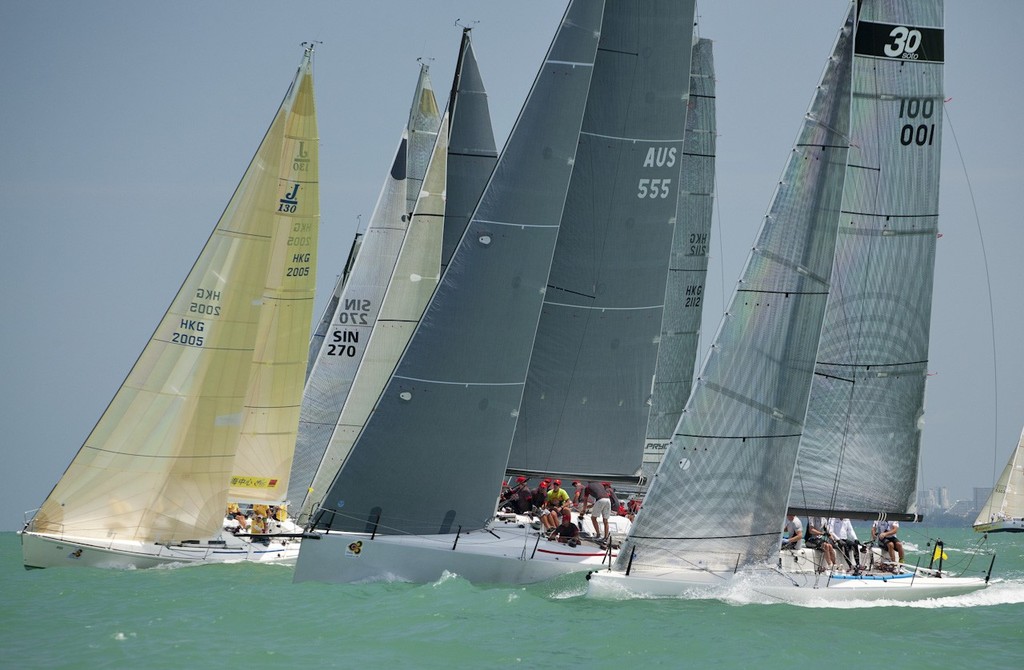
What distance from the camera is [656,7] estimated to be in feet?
68.2

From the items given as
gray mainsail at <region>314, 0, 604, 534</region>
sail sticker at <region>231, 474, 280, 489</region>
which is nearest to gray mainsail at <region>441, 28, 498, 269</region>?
gray mainsail at <region>314, 0, 604, 534</region>

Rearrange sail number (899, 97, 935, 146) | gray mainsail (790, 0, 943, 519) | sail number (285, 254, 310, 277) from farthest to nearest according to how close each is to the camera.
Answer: sail number (285, 254, 310, 277), sail number (899, 97, 935, 146), gray mainsail (790, 0, 943, 519)

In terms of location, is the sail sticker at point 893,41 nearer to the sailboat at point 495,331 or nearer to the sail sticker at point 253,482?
the sailboat at point 495,331

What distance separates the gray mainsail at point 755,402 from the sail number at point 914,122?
1.26 m

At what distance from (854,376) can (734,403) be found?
2296 mm

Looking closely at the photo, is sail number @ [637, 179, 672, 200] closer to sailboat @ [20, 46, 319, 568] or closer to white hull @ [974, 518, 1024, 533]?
sailboat @ [20, 46, 319, 568]

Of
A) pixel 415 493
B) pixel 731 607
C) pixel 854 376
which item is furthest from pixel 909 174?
pixel 415 493

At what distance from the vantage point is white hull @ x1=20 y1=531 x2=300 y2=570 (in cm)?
2175

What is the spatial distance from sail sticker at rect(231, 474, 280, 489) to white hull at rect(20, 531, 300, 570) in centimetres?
179

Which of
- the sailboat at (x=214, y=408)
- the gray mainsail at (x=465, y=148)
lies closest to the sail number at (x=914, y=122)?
the gray mainsail at (x=465, y=148)

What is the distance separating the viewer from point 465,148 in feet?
81.2

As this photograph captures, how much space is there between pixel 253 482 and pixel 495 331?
8.17m

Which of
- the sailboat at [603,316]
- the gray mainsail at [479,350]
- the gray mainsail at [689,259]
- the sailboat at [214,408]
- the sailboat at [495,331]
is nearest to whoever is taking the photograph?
the sailboat at [495,331]

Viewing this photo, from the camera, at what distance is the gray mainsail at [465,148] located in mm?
24594
